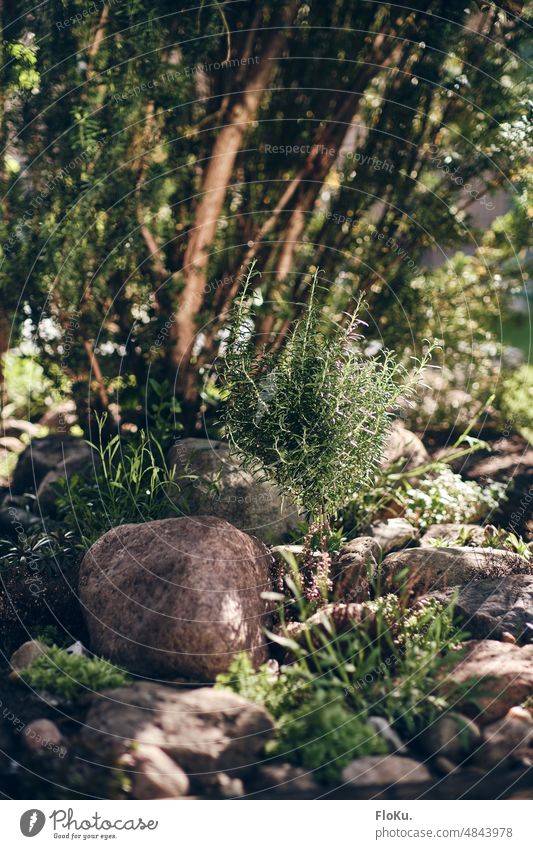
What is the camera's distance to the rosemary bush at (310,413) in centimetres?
446

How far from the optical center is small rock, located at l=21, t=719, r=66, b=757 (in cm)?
354

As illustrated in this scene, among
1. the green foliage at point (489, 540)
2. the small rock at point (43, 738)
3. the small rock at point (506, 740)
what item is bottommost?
the small rock at point (43, 738)

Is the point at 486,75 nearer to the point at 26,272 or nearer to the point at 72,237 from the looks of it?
the point at 72,237

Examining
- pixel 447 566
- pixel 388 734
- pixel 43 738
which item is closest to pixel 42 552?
pixel 43 738

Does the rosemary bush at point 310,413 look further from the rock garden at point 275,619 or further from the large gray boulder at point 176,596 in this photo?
the large gray boulder at point 176,596

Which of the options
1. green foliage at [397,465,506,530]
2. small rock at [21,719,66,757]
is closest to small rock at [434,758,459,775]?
small rock at [21,719,66,757]

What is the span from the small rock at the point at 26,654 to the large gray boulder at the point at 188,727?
59cm

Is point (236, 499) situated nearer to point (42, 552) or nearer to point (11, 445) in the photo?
point (42, 552)

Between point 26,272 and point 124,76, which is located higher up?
point 124,76

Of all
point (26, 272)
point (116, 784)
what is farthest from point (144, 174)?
point (116, 784)

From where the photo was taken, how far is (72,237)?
19.0 ft

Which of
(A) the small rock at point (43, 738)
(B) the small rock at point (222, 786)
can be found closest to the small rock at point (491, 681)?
(B) the small rock at point (222, 786)

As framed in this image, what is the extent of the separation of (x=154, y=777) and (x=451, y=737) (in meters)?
1.56
